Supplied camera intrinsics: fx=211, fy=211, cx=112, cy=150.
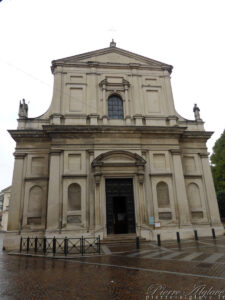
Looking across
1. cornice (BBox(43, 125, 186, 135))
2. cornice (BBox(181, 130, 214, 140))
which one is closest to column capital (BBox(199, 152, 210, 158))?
cornice (BBox(181, 130, 214, 140))

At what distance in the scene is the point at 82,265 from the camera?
8.05m

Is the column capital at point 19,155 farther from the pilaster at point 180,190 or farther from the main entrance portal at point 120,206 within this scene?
the pilaster at point 180,190

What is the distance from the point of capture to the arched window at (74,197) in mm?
15180

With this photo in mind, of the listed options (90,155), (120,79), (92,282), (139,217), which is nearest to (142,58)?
(120,79)

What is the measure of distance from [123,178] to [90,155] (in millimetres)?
3111

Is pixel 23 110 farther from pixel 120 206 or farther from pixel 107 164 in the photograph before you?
pixel 120 206

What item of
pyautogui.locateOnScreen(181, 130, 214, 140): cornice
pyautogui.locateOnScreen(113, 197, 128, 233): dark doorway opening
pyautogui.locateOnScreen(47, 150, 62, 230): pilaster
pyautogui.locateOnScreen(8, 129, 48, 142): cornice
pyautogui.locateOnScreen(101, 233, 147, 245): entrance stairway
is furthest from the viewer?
pyautogui.locateOnScreen(181, 130, 214, 140): cornice

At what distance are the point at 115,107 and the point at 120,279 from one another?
14971mm

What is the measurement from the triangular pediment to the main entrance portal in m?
11.4

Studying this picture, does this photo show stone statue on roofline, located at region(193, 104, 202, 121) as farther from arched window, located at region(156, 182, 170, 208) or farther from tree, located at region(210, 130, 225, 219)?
tree, located at region(210, 130, 225, 219)

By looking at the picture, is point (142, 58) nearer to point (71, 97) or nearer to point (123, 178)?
point (71, 97)

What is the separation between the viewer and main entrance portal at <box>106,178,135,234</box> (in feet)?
50.0

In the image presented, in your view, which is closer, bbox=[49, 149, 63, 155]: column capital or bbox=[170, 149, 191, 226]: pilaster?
bbox=[170, 149, 191, 226]: pilaster

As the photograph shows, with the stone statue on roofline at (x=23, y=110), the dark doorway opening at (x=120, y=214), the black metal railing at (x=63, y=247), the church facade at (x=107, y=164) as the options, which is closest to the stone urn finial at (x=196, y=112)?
the church facade at (x=107, y=164)
